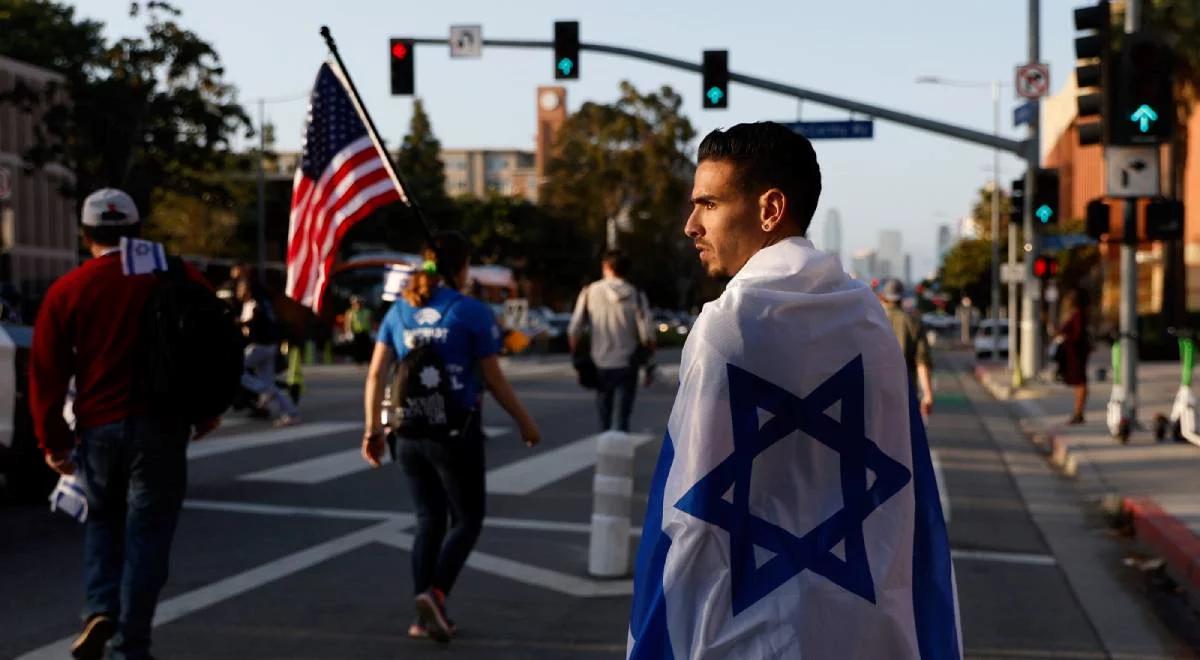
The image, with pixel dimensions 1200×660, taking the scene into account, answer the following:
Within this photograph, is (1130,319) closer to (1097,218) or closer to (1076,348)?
(1097,218)

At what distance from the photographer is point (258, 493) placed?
11.4 m

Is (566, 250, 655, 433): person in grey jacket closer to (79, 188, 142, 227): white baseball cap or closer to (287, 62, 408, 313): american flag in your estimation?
(287, 62, 408, 313): american flag

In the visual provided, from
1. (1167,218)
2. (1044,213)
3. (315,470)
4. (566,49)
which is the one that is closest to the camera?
(315,470)

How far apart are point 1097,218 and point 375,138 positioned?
1063cm

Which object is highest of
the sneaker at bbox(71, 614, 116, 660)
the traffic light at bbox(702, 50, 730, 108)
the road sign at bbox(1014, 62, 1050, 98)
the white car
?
the road sign at bbox(1014, 62, 1050, 98)

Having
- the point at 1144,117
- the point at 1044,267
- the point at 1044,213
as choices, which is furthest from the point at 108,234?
the point at 1044,267

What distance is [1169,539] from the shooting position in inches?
370

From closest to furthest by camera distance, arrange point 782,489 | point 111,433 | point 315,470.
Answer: point 782,489
point 111,433
point 315,470

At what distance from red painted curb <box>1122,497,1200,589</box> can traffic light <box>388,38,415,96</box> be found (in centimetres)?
1277

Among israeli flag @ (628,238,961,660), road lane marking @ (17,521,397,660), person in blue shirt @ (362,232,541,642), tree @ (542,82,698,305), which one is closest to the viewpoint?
israeli flag @ (628,238,961,660)

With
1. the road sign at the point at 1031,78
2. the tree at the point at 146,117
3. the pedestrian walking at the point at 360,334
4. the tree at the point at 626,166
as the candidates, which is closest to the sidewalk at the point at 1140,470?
the road sign at the point at 1031,78

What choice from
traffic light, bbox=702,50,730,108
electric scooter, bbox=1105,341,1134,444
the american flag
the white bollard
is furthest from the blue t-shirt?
traffic light, bbox=702,50,730,108

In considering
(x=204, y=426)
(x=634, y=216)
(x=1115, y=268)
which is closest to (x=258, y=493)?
(x=204, y=426)

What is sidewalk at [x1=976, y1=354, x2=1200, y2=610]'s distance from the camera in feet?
30.9
